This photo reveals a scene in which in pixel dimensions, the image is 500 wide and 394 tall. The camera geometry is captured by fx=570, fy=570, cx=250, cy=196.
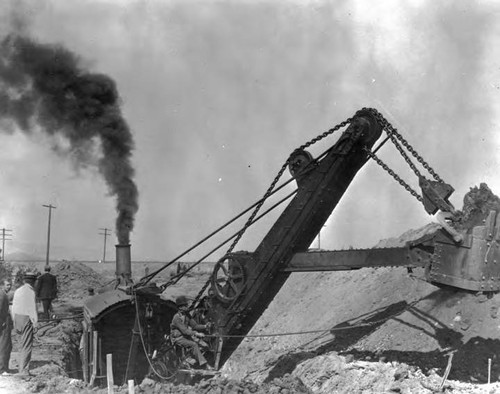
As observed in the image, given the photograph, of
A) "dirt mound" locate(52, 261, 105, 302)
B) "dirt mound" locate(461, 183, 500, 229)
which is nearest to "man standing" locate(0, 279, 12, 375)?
"dirt mound" locate(461, 183, 500, 229)

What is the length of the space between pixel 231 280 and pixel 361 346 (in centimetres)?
285

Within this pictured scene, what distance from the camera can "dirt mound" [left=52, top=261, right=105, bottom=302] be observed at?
2812 cm

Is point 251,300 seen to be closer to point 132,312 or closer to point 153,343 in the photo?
point 153,343

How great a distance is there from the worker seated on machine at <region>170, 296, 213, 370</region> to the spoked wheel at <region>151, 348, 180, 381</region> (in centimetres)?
45

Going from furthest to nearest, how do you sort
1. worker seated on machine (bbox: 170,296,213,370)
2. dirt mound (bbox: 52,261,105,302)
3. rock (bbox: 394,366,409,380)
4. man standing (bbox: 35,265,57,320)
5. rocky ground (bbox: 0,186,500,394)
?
dirt mound (bbox: 52,261,105,302) → man standing (bbox: 35,265,57,320) → worker seated on machine (bbox: 170,296,213,370) → rock (bbox: 394,366,409,380) → rocky ground (bbox: 0,186,500,394)

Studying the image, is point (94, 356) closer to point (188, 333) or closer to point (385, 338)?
point (188, 333)

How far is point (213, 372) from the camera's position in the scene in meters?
8.62

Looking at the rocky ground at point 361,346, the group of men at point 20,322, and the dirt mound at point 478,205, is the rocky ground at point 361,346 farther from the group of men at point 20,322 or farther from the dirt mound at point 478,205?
the group of men at point 20,322

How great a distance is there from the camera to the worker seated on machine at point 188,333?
8.80 meters

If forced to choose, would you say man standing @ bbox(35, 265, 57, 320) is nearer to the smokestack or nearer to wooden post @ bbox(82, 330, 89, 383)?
the smokestack

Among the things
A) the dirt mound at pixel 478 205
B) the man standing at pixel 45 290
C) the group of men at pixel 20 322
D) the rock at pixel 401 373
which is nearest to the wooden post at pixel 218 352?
the rock at pixel 401 373

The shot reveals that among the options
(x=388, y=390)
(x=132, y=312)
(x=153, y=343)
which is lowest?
(x=388, y=390)

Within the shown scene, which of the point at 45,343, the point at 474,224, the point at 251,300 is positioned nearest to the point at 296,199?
the point at 251,300

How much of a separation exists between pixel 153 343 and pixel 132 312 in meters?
1.02
